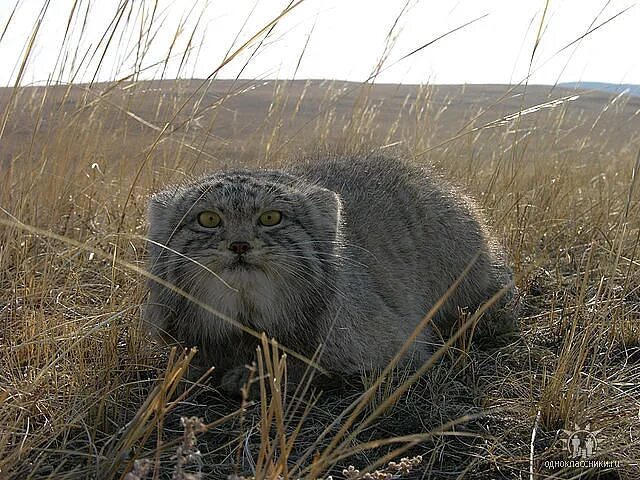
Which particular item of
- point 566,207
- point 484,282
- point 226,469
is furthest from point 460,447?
point 566,207

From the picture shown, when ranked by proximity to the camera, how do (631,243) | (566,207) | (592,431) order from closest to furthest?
(592,431)
(631,243)
(566,207)

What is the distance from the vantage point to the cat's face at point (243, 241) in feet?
10.4

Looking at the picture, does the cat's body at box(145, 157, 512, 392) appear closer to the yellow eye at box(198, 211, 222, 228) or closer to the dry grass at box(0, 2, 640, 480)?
the yellow eye at box(198, 211, 222, 228)

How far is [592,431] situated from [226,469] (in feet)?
4.60

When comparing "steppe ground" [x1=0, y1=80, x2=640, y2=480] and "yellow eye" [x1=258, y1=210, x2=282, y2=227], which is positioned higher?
"yellow eye" [x1=258, y1=210, x2=282, y2=227]

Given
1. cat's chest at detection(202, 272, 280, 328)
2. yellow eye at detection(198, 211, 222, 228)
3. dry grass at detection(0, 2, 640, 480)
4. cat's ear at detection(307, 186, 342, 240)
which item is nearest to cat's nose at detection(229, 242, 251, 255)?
cat's chest at detection(202, 272, 280, 328)

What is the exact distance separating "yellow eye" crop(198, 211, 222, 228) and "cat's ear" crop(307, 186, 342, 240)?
52 cm

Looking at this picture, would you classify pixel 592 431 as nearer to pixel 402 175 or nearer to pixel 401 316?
pixel 401 316

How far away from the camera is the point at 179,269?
10.7 feet

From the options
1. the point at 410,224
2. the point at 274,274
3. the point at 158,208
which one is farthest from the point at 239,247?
the point at 410,224

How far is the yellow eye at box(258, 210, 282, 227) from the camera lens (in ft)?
11.1

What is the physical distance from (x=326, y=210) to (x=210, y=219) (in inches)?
24.8

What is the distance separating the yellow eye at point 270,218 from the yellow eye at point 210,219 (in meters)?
0.20

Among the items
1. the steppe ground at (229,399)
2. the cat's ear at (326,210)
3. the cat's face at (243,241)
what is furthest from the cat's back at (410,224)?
the cat's face at (243,241)
